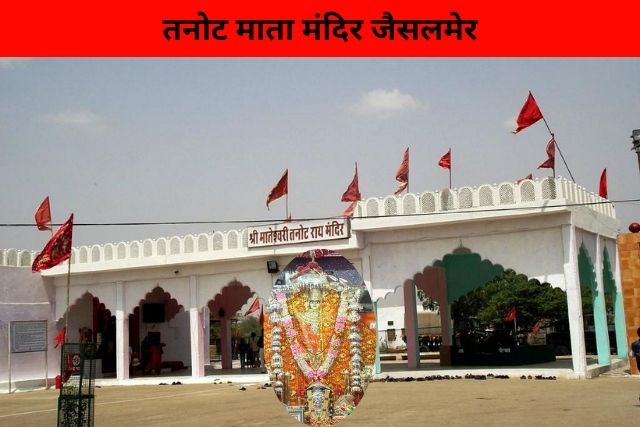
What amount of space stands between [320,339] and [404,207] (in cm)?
1223

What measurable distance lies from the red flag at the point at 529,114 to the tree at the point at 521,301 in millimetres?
20380

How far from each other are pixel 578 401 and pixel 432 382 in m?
5.04

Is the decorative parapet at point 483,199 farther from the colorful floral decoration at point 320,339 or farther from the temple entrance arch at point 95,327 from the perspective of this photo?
the colorful floral decoration at point 320,339

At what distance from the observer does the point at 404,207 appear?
55.9ft

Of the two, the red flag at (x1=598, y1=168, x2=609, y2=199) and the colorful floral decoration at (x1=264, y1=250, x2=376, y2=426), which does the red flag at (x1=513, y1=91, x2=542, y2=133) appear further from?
the colorful floral decoration at (x1=264, y1=250, x2=376, y2=426)

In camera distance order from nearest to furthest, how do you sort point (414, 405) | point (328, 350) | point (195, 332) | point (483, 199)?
point (328, 350) < point (414, 405) < point (483, 199) < point (195, 332)

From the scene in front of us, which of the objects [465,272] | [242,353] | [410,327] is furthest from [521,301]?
[410,327]

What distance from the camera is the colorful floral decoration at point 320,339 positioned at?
4.91 metres

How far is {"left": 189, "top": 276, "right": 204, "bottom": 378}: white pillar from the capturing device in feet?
64.3

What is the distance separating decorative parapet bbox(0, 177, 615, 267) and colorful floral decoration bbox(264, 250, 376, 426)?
11.4 metres

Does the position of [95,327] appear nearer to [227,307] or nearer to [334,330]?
[227,307]
